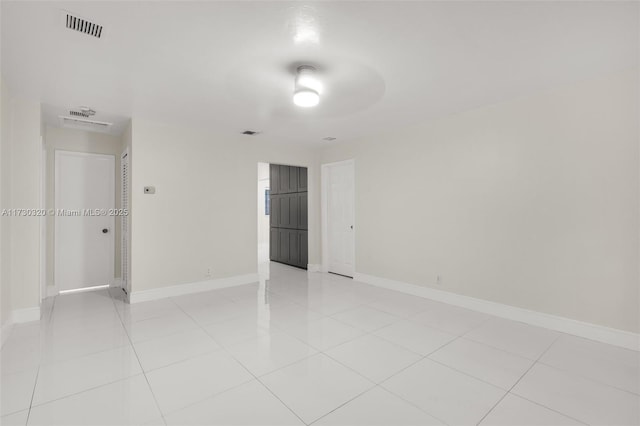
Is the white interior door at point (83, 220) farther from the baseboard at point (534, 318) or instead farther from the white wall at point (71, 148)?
the baseboard at point (534, 318)

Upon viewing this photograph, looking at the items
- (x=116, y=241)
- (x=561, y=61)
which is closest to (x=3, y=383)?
(x=116, y=241)

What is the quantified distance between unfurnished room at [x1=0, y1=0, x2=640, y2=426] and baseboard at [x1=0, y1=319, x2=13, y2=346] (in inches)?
3.0

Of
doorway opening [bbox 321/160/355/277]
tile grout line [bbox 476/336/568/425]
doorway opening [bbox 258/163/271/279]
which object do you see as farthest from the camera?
doorway opening [bbox 258/163/271/279]

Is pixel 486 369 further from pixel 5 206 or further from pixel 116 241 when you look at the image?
pixel 116 241

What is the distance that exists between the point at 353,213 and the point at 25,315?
472 centimetres

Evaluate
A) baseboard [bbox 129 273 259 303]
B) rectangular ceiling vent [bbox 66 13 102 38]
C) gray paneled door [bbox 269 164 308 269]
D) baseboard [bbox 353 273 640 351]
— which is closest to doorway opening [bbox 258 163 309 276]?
gray paneled door [bbox 269 164 308 269]

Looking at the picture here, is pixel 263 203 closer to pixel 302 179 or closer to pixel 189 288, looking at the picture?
pixel 302 179

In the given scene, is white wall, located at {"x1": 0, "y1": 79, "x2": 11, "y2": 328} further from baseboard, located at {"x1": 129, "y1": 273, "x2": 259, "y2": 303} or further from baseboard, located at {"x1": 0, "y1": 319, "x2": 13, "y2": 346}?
baseboard, located at {"x1": 129, "y1": 273, "x2": 259, "y2": 303}

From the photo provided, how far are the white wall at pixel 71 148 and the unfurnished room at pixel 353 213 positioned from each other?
35mm

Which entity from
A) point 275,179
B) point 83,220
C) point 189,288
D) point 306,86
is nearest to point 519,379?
point 306,86

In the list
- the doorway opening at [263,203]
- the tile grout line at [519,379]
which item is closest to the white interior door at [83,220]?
the doorway opening at [263,203]

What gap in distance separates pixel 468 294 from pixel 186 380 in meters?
3.39

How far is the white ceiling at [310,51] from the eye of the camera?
2.01 meters

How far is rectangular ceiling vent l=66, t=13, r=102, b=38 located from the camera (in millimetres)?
2062
